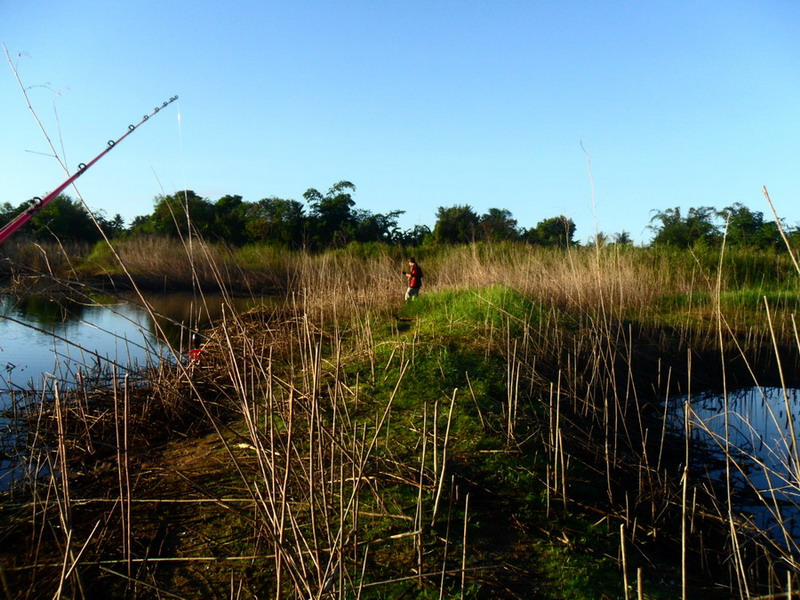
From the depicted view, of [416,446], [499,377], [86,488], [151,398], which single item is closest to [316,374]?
[416,446]

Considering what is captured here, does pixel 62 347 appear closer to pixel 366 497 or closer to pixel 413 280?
pixel 413 280

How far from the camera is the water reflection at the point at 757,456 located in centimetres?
246

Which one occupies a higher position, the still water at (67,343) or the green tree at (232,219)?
the green tree at (232,219)

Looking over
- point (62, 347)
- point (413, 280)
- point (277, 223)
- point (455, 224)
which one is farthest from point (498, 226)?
point (62, 347)

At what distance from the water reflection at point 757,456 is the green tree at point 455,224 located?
13889 mm

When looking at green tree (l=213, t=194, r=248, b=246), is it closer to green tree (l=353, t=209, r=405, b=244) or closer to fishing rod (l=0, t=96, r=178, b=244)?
green tree (l=353, t=209, r=405, b=244)

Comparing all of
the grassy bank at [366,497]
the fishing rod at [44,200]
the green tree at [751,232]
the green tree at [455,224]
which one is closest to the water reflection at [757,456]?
the grassy bank at [366,497]

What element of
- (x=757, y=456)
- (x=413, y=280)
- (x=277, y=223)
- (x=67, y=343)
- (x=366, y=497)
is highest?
(x=277, y=223)

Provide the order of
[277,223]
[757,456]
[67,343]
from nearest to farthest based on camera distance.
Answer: [67,343]
[757,456]
[277,223]

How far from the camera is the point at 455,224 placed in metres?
22.5

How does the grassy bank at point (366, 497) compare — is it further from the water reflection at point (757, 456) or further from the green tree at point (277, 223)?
the green tree at point (277, 223)

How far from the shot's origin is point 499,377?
15.6ft

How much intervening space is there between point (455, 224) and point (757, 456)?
60.7 ft

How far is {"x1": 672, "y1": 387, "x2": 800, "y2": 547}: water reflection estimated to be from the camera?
2459mm
